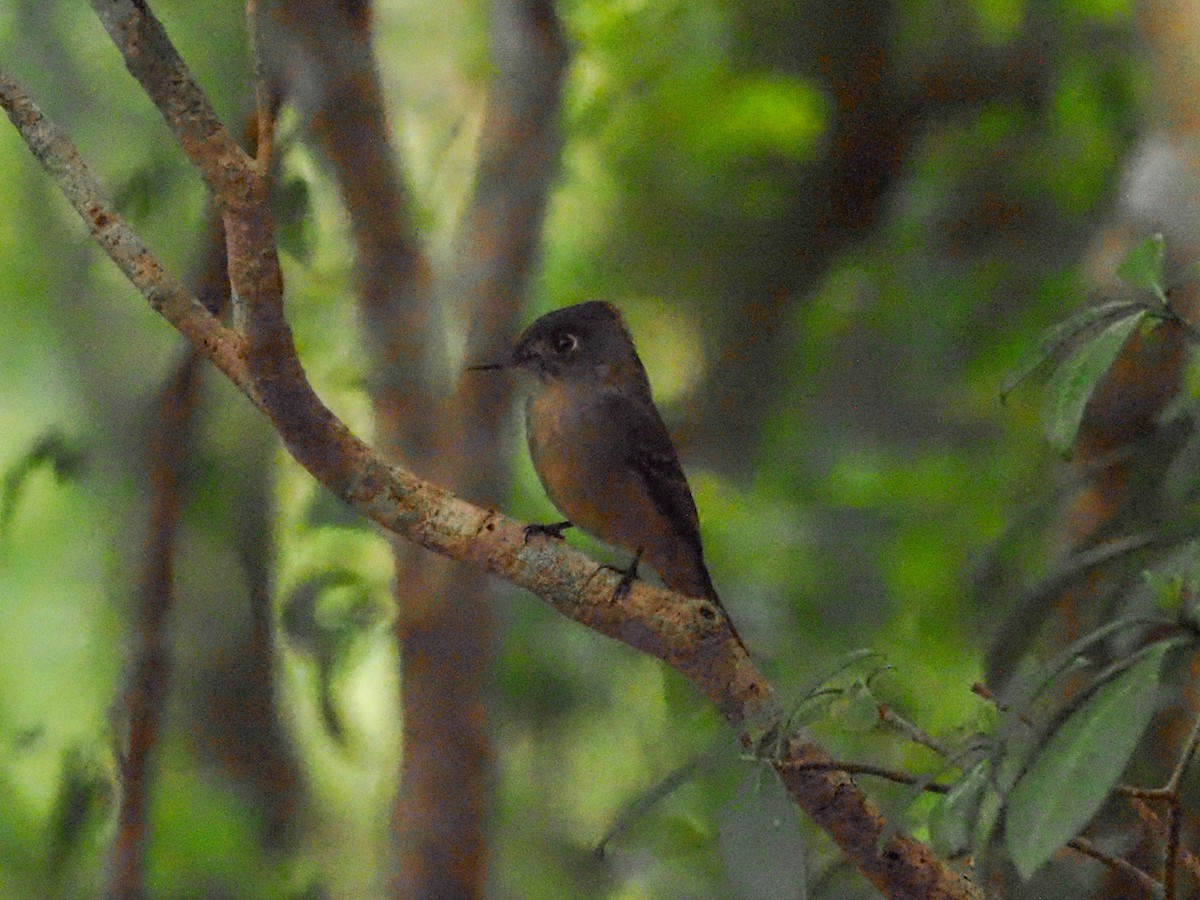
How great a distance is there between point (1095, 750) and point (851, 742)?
84 centimetres

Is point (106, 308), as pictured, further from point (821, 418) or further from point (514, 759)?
point (821, 418)

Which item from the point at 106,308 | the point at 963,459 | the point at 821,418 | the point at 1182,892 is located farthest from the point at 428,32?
the point at 1182,892

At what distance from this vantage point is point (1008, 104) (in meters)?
1.75

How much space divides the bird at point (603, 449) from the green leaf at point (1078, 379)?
1.46 ft

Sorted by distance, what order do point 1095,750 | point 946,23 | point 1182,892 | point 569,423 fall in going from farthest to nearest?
point 946,23
point 569,423
point 1182,892
point 1095,750

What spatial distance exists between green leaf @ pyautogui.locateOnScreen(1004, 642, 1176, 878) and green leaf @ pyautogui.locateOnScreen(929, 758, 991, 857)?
0.13m

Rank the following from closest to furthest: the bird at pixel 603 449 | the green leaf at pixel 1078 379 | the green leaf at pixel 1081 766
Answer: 1. the green leaf at pixel 1081 766
2. the green leaf at pixel 1078 379
3. the bird at pixel 603 449

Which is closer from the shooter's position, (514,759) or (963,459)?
(514,759)

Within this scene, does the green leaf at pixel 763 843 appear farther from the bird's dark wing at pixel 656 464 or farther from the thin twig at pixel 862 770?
the bird's dark wing at pixel 656 464

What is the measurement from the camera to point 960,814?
69 centimetres

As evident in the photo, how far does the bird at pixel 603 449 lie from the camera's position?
124 centimetres

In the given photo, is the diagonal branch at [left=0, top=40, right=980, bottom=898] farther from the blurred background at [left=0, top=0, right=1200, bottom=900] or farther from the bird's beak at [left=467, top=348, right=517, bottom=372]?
the bird's beak at [left=467, top=348, right=517, bottom=372]

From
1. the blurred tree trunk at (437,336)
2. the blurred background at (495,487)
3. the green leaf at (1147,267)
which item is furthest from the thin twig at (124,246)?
the green leaf at (1147,267)

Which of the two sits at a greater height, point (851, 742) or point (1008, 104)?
point (1008, 104)
